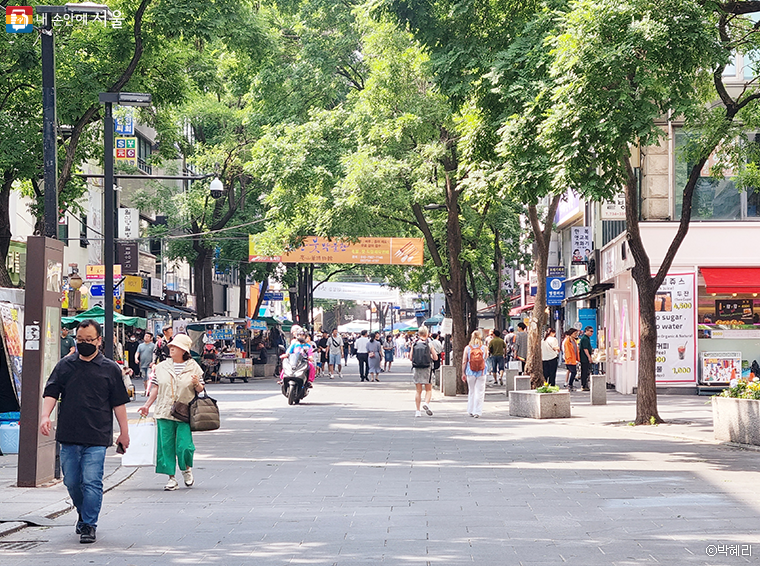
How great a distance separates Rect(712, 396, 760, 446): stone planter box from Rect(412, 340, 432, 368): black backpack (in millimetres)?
7330

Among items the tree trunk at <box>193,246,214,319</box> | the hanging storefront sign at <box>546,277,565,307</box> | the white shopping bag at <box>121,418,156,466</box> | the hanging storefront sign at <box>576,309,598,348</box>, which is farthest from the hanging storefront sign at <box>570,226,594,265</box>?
the white shopping bag at <box>121,418,156,466</box>

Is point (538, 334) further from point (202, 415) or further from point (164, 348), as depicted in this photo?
point (202, 415)

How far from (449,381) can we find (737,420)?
49.1 ft

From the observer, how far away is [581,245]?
128 feet

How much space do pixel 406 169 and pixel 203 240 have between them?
17.8m

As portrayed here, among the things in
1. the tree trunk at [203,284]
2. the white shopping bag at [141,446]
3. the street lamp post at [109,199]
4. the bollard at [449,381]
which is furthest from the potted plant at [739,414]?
the tree trunk at [203,284]

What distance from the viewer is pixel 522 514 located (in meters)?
9.95

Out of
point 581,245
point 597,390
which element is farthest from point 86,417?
point 581,245

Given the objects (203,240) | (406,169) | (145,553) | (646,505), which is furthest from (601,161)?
(203,240)

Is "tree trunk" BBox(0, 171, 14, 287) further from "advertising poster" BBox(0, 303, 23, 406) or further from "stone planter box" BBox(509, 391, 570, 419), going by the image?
"stone planter box" BBox(509, 391, 570, 419)

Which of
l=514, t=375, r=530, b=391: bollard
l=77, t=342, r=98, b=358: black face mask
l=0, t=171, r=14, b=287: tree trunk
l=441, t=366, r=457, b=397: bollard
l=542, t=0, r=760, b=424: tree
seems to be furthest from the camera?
l=441, t=366, r=457, b=397: bollard

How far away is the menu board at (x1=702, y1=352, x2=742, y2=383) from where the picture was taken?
2917 centimetres

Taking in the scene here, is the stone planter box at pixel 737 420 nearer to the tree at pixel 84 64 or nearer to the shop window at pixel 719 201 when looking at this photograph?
the tree at pixel 84 64

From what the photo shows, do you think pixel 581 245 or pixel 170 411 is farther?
pixel 581 245
